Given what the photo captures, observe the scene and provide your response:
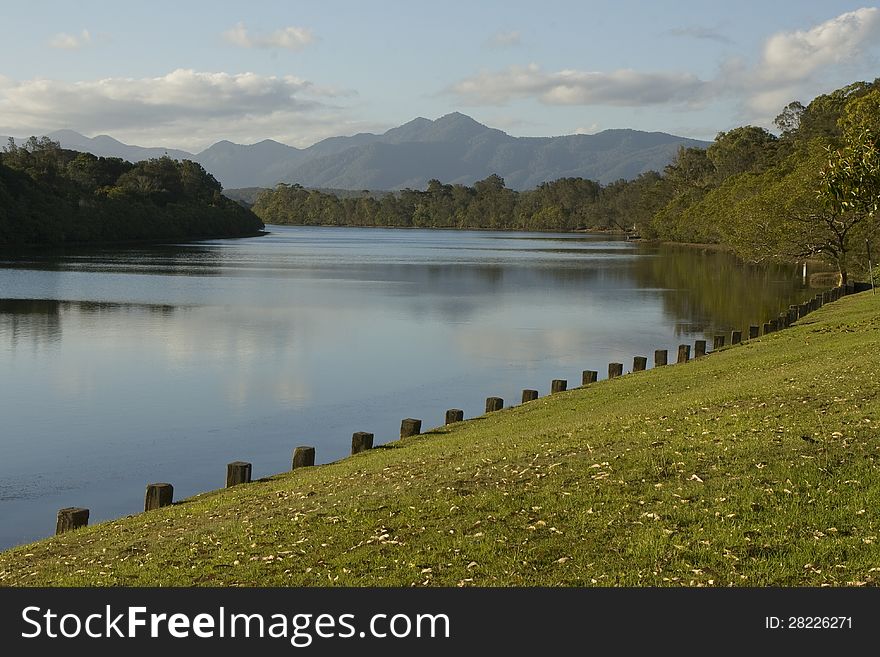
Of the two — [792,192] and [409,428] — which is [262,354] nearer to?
[409,428]

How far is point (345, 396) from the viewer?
103 feet

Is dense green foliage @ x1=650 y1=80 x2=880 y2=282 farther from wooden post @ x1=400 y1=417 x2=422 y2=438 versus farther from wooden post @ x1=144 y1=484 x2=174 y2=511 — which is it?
wooden post @ x1=144 y1=484 x2=174 y2=511

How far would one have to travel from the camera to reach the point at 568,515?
38.0ft

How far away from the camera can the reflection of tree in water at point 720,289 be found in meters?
52.3

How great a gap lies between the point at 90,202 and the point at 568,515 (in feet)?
450

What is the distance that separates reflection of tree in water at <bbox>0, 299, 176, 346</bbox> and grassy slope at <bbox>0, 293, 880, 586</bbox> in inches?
1128

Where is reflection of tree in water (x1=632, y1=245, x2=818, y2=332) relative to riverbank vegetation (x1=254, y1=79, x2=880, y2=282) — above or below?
below

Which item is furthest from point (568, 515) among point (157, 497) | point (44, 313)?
point (44, 313)

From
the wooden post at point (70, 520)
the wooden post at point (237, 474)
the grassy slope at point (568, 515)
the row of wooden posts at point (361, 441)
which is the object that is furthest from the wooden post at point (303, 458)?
the wooden post at point (70, 520)

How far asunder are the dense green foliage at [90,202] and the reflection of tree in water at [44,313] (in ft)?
190

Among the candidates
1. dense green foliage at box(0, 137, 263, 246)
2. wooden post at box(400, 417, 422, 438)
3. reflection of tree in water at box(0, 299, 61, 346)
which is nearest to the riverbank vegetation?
wooden post at box(400, 417, 422, 438)

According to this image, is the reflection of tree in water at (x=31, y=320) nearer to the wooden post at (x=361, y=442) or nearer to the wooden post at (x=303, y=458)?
the wooden post at (x=361, y=442)

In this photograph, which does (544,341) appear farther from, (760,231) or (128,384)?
(760,231)

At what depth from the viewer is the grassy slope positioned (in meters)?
10.0
